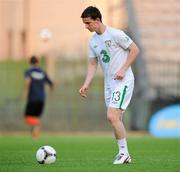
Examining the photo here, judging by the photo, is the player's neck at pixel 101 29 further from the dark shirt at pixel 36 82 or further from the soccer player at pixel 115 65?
the dark shirt at pixel 36 82

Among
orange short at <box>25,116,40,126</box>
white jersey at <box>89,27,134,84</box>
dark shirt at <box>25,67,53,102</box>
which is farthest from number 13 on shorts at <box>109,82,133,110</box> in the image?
orange short at <box>25,116,40,126</box>

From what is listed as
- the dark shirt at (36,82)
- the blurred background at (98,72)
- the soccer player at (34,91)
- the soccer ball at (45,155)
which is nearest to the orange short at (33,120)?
the soccer player at (34,91)

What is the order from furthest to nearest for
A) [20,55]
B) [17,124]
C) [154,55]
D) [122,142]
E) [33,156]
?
[20,55], [154,55], [17,124], [33,156], [122,142]

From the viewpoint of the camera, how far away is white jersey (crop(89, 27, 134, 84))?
10688 millimetres

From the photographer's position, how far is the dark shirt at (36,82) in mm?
20703

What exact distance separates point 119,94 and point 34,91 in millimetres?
10602

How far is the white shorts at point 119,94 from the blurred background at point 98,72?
14461mm

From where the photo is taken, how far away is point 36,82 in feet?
68.5

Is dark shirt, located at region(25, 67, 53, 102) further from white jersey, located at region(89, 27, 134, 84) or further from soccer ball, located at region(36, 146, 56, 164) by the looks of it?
soccer ball, located at region(36, 146, 56, 164)

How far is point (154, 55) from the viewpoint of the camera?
89.6 feet

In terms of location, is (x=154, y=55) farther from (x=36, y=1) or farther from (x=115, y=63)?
(x=115, y=63)

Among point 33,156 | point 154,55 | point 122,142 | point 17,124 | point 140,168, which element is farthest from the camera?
point 154,55

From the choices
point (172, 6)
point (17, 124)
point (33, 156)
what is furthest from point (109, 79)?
point (172, 6)

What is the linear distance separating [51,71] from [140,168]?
52.1ft
